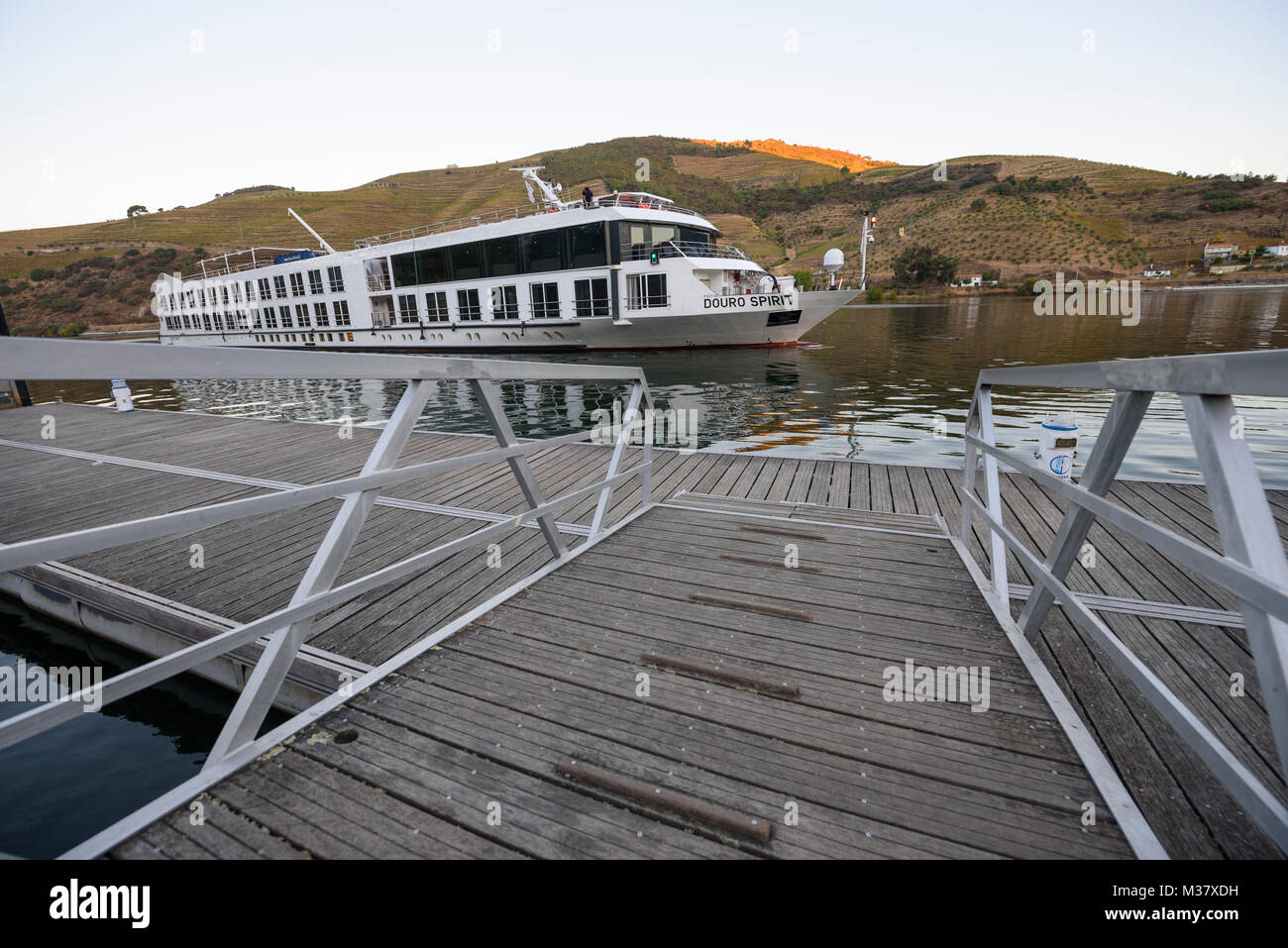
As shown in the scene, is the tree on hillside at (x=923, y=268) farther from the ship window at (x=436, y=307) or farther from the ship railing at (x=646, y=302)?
the ship window at (x=436, y=307)

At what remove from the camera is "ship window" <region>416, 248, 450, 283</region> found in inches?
994

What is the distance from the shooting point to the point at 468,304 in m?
24.9

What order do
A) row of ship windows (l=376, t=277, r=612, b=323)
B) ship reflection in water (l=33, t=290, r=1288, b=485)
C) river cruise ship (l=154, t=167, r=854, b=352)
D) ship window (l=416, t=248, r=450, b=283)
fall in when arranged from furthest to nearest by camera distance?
ship window (l=416, t=248, r=450, b=283) < row of ship windows (l=376, t=277, r=612, b=323) < river cruise ship (l=154, t=167, r=854, b=352) < ship reflection in water (l=33, t=290, r=1288, b=485)

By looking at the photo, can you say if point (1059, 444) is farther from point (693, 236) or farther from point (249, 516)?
point (693, 236)

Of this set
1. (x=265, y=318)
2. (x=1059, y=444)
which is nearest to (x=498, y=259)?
(x=265, y=318)

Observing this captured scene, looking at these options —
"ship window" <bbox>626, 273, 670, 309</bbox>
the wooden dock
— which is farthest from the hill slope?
the wooden dock

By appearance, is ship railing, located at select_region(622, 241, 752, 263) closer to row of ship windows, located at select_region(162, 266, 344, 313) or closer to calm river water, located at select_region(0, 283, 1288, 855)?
calm river water, located at select_region(0, 283, 1288, 855)

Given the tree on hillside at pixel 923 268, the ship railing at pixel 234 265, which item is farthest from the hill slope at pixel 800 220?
the tree on hillside at pixel 923 268

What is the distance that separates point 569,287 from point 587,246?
5.52 feet

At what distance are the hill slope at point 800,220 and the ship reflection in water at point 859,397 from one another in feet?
143

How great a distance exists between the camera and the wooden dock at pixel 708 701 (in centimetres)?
153

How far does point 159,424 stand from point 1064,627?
13461mm

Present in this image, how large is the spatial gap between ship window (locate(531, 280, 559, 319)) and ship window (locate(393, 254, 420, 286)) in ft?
23.1

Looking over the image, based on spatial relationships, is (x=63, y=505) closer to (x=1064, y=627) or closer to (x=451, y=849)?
(x=451, y=849)
